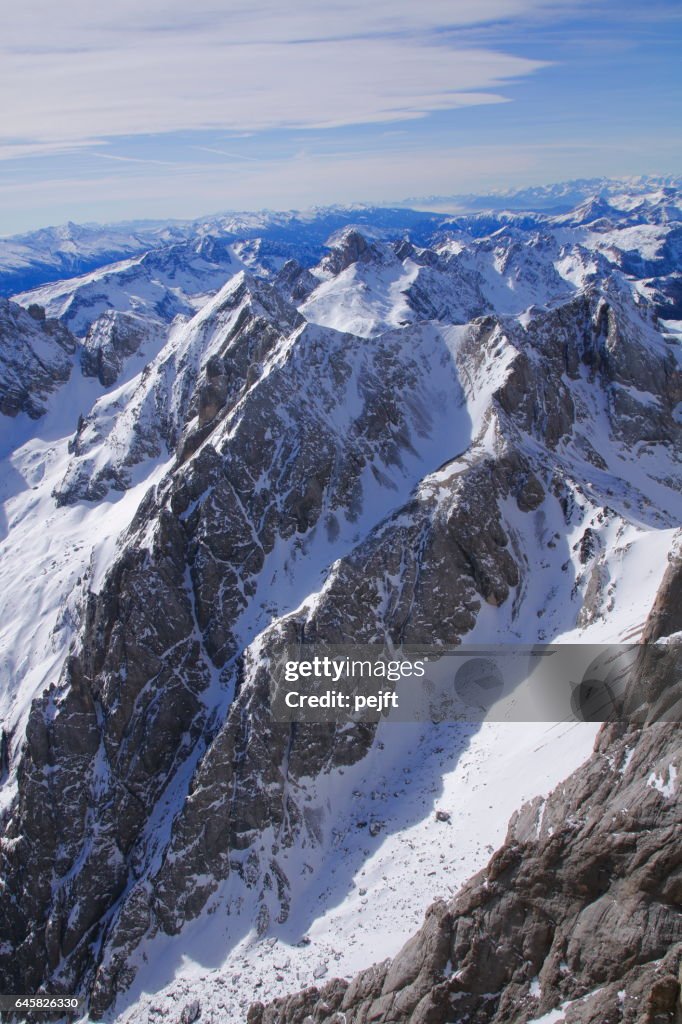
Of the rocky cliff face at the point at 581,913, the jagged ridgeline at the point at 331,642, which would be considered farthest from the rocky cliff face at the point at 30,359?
the rocky cliff face at the point at 581,913

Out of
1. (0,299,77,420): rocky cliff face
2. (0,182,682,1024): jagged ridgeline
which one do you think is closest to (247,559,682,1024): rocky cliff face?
(0,182,682,1024): jagged ridgeline

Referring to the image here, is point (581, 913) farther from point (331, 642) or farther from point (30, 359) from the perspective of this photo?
point (30, 359)

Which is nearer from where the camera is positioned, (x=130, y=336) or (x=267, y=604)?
(x=267, y=604)

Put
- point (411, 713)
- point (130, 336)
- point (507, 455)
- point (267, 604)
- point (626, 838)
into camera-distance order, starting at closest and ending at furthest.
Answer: point (626, 838) → point (411, 713) → point (267, 604) → point (507, 455) → point (130, 336)

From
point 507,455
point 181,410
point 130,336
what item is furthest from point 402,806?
point 130,336

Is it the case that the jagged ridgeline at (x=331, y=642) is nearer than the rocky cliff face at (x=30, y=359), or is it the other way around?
the jagged ridgeline at (x=331, y=642)

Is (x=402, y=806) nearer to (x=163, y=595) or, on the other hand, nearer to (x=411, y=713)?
(x=411, y=713)

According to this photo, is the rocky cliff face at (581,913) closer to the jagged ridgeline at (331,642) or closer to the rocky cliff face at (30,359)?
the jagged ridgeline at (331,642)

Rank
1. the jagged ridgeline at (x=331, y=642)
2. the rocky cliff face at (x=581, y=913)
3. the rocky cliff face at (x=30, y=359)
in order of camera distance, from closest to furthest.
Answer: the rocky cliff face at (x=581, y=913), the jagged ridgeline at (x=331, y=642), the rocky cliff face at (x=30, y=359)
